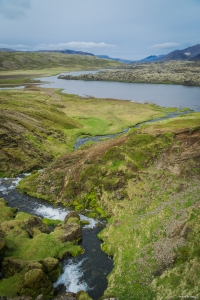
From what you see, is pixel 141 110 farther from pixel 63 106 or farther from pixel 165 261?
pixel 165 261

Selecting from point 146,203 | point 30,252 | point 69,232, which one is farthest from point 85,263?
point 146,203

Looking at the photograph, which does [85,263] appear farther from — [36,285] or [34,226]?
[34,226]

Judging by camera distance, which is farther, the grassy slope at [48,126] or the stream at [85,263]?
the grassy slope at [48,126]

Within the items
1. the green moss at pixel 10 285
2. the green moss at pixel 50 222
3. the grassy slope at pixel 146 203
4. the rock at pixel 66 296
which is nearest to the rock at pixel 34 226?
the green moss at pixel 50 222

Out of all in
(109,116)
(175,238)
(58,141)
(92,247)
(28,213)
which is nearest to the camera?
(175,238)

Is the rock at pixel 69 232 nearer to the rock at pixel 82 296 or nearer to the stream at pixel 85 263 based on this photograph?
the stream at pixel 85 263

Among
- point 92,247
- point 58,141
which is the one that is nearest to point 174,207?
point 92,247
